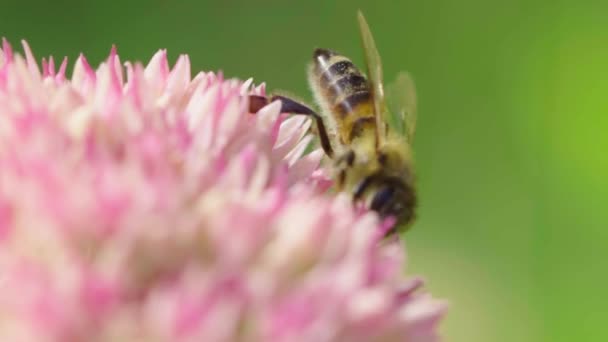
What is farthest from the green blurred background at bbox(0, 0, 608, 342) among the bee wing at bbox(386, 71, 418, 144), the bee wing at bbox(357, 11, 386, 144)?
the bee wing at bbox(357, 11, 386, 144)

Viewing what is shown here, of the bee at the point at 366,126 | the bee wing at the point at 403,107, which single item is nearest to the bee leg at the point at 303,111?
the bee at the point at 366,126

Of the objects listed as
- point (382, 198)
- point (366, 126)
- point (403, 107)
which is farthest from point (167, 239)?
point (403, 107)

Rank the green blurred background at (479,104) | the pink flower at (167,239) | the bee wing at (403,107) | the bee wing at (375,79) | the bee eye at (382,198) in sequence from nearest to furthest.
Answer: the pink flower at (167,239)
the bee eye at (382,198)
the bee wing at (375,79)
the bee wing at (403,107)
the green blurred background at (479,104)

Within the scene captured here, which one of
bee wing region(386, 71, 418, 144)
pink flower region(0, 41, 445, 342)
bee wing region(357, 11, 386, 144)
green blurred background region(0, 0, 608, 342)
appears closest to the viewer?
pink flower region(0, 41, 445, 342)

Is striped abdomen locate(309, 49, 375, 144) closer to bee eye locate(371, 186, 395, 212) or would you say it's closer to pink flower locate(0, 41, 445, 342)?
bee eye locate(371, 186, 395, 212)

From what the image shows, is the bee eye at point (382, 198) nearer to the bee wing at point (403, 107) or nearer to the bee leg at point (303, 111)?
the bee leg at point (303, 111)

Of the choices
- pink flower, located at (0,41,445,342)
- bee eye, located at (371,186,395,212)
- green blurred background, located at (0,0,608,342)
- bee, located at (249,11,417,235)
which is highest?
green blurred background, located at (0,0,608,342)
